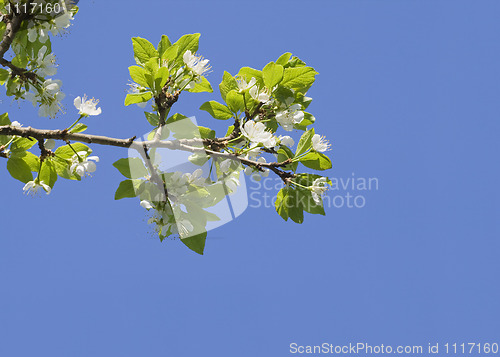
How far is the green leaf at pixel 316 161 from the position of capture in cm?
234

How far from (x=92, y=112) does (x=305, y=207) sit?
3.49ft

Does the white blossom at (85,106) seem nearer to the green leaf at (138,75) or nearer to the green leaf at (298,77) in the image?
the green leaf at (138,75)

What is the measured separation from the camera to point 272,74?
228 centimetres

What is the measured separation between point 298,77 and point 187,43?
0.56m

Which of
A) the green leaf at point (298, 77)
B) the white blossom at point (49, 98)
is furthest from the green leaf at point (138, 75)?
the green leaf at point (298, 77)

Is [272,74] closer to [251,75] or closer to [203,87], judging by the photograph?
[251,75]

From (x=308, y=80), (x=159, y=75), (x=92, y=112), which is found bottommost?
(x=92, y=112)

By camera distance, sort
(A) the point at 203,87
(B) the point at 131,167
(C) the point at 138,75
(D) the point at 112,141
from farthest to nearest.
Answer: (A) the point at 203,87
(C) the point at 138,75
(B) the point at 131,167
(D) the point at 112,141

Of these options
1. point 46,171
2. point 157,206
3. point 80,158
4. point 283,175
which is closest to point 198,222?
point 157,206

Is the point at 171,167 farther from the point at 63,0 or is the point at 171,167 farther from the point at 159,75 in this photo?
the point at 63,0

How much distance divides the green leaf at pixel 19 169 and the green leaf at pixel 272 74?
1.21 meters

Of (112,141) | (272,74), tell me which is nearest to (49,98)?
(112,141)

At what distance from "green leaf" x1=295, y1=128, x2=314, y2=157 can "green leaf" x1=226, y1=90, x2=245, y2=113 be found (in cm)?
32

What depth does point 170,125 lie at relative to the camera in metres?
2.30
